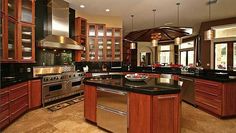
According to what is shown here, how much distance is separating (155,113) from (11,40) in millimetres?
3598

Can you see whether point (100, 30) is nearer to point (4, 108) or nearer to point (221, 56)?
point (4, 108)

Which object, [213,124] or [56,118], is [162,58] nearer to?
[213,124]

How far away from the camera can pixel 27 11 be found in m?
3.92

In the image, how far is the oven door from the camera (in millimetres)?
4113

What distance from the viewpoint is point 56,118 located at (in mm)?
3342

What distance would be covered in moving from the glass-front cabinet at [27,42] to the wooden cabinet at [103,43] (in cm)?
226

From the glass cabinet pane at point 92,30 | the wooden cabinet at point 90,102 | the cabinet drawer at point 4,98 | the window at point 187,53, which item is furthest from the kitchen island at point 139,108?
the window at point 187,53

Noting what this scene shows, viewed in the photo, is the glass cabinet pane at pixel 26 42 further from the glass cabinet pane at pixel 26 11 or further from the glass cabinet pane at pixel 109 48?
the glass cabinet pane at pixel 109 48

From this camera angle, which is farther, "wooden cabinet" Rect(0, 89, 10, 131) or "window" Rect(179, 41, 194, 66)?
"window" Rect(179, 41, 194, 66)

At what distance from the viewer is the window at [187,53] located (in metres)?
9.26

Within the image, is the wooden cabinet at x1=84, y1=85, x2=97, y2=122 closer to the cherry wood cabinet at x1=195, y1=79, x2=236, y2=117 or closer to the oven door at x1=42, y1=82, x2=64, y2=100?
the oven door at x1=42, y1=82, x2=64, y2=100

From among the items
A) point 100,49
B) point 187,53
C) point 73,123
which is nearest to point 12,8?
point 73,123

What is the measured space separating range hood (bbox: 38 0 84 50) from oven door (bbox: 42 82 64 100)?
44.3 inches

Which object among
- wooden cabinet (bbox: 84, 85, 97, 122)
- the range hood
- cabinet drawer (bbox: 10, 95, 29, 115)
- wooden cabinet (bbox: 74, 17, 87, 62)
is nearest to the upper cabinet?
the range hood
